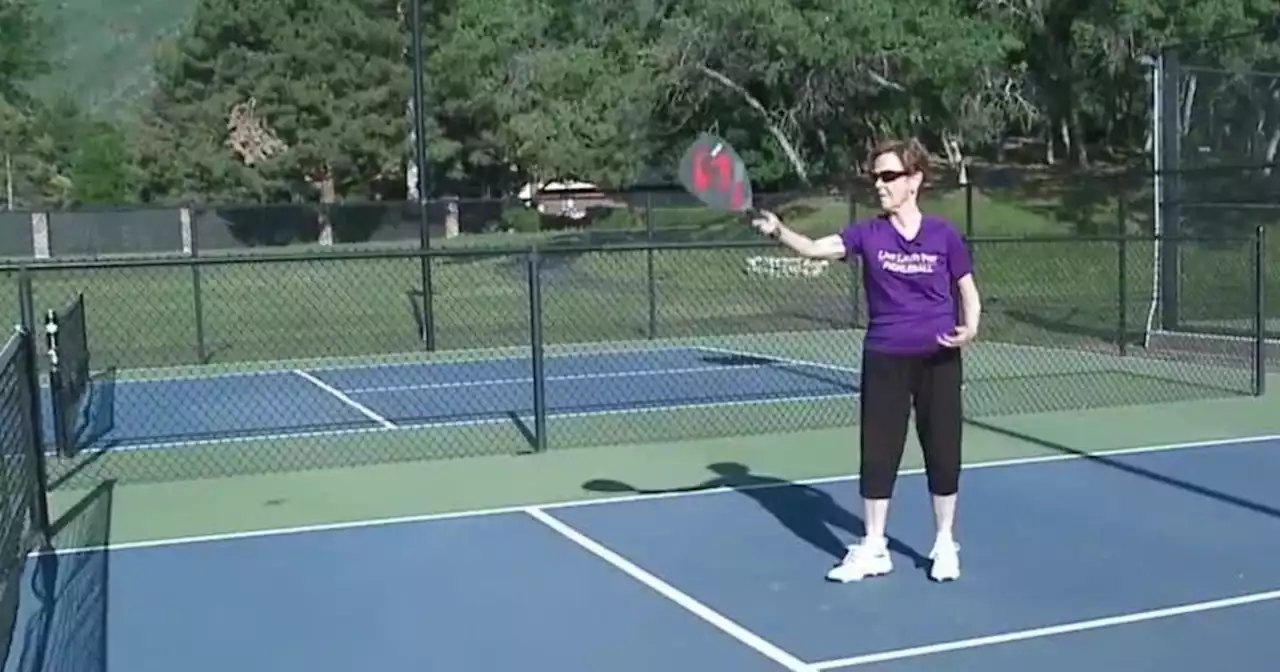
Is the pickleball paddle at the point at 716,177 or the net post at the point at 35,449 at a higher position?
the pickleball paddle at the point at 716,177

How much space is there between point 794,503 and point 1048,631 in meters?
2.78

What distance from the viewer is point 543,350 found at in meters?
13.8

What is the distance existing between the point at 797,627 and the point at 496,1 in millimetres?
45080

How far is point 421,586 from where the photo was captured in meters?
7.09

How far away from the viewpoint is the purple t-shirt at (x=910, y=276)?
657 cm

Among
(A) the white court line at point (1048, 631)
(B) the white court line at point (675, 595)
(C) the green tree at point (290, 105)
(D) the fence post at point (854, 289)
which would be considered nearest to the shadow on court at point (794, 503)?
(B) the white court line at point (675, 595)

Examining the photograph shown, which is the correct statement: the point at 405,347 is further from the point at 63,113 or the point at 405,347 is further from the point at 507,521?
the point at 63,113

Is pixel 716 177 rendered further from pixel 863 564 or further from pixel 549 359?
pixel 549 359

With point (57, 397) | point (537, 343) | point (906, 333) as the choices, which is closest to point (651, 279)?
point (537, 343)

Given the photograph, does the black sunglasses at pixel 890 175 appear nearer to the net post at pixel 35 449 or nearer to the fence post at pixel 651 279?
the net post at pixel 35 449

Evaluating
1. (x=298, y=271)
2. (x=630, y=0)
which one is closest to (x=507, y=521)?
(x=298, y=271)

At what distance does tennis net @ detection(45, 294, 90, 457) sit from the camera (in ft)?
37.0

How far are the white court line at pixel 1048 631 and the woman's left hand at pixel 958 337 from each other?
127 cm

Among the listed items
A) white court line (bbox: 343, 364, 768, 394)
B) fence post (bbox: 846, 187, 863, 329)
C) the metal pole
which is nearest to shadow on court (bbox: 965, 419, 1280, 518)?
white court line (bbox: 343, 364, 768, 394)
